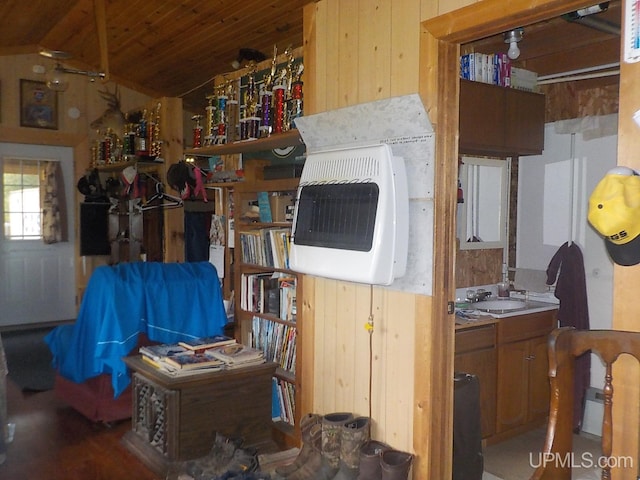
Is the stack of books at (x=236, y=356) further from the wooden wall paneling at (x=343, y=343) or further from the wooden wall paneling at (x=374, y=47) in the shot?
the wooden wall paneling at (x=374, y=47)

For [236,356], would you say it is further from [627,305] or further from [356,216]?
[627,305]

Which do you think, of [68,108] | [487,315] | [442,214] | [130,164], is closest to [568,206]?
[487,315]

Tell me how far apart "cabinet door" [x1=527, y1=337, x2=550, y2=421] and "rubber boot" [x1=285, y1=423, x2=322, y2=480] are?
1.61 metres

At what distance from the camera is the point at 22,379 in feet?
14.6

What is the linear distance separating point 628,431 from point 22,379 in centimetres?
430

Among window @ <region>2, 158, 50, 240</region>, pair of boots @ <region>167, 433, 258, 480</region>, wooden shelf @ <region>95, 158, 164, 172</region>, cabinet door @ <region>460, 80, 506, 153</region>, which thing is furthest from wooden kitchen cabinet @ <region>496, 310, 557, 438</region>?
window @ <region>2, 158, 50, 240</region>

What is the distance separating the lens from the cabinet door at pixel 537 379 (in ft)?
11.6

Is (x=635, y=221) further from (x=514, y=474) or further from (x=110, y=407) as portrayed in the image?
(x=110, y=407)

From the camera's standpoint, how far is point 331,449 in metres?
2.42

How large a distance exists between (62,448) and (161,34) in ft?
11.3

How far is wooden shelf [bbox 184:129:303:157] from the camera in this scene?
10.1 feet

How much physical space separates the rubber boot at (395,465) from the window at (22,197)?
221 inches

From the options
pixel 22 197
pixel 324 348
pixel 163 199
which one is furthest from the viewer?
pixel 22 197

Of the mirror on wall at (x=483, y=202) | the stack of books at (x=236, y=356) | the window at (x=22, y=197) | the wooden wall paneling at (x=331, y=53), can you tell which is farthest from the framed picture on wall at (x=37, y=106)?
the mirror on wall at (x=483, y=202)
